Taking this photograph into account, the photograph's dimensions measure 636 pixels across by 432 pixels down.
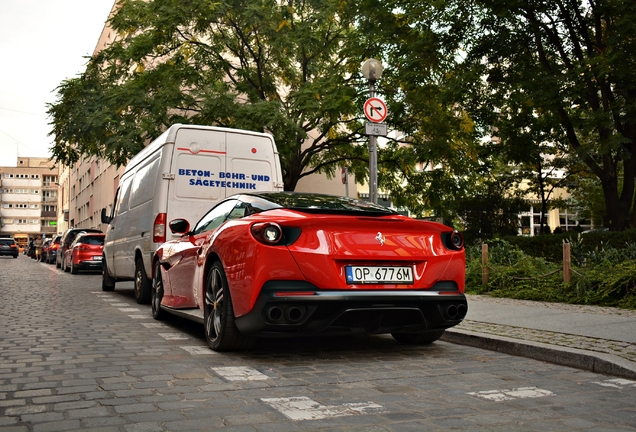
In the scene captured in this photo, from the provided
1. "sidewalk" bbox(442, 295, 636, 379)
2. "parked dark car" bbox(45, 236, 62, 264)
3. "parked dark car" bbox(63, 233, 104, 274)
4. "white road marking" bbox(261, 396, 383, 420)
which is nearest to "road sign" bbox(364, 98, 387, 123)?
"sidewalk" bbox(442, 295, 636, 379)

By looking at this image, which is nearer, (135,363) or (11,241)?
(135,363)

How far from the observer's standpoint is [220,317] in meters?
6.24

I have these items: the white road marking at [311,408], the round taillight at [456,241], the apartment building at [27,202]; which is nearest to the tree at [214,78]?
the round taillight at [456,241]

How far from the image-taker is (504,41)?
18.4 meters

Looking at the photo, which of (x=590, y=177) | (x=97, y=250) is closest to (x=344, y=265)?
(x=97, y=250)

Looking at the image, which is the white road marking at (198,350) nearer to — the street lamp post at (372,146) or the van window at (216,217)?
the van window at (216,217)

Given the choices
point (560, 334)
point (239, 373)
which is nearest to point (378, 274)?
point (239, 373)

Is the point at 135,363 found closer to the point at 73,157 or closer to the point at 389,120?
the point at 389,120

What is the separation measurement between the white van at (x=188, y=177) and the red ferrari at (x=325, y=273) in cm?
415

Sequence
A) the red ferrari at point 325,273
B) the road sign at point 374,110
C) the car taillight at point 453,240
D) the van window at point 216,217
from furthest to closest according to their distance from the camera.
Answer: the road sign at point 374,110 → the van window at point 216,217 → the car taillight at point 453,240 → the red ferrari at point 325,273

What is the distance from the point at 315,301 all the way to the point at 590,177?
111ft

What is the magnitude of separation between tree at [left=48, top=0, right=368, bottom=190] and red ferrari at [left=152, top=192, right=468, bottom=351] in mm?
15036

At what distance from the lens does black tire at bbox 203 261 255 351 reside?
19.7ft

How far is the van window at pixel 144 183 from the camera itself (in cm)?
1092
